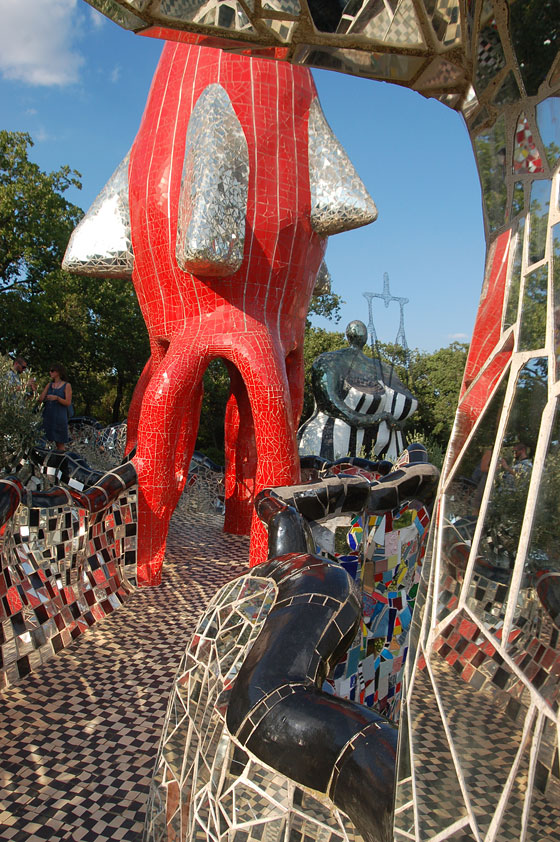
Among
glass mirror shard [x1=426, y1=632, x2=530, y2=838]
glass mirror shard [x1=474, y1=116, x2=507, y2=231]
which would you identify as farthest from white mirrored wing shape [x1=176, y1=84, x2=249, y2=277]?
glass mirror shard [x1=426, y1=632, x2=530, y2=838]

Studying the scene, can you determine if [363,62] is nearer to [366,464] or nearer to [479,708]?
[479,708]

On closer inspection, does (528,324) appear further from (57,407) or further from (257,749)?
(57,407)

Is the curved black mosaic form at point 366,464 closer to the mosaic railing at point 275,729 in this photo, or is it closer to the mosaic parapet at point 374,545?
the mosaic parapet at point 374,545

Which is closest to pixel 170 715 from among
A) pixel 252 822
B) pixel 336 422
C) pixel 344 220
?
pixel 252 822

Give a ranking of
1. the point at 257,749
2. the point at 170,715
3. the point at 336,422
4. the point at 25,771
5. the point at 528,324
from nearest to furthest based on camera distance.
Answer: the point at 528,324 → the point at 257,749 → the point at 170,715 → the point at 25,771 → the point at 336,422

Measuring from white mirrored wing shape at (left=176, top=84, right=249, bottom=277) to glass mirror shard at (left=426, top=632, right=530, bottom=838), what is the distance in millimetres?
3361

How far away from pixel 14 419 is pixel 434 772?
8287 millimetres

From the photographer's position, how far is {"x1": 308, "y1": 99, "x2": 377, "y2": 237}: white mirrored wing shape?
4.38 metres

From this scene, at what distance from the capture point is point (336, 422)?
12.2 meters

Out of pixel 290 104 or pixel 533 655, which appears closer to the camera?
pixel 533 655

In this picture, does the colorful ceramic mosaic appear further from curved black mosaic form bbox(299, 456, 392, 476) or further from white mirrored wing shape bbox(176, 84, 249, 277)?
curved black mosaic form bbox(299, 456, 392, 476)

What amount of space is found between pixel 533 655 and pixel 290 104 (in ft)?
14.7

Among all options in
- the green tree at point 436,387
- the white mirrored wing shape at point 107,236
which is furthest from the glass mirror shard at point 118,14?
the green tree at point 436,387

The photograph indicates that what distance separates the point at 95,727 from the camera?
8.59 ft
